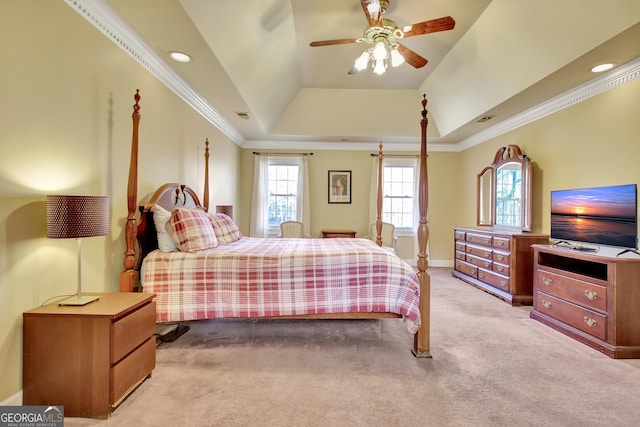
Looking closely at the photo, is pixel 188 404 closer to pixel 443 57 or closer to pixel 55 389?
pixel 55 389

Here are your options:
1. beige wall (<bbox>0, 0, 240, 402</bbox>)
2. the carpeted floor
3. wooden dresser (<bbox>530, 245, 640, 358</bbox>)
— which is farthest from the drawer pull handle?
beige wall (<bbox>0, 0, 240, 402</bbox>)

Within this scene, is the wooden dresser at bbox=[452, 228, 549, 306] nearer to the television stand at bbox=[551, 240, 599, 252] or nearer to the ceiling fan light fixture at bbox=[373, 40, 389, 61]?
the television stand at bbox=[551, 240, 599, 252]

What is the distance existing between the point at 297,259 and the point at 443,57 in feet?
11.4

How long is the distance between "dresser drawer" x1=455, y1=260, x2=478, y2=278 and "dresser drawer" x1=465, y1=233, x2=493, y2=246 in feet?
1.32

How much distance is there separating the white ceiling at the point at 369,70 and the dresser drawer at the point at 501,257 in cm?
193

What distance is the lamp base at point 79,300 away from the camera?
5.49ft

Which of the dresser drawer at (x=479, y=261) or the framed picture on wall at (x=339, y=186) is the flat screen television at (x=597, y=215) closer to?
the dresser drawer at (x=479, y=261)

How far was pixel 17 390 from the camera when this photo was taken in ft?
5.17

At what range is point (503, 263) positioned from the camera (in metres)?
3.90

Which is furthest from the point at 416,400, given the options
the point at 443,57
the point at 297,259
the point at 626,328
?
the point at 443,57

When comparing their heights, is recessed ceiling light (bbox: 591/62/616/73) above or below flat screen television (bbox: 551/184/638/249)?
above

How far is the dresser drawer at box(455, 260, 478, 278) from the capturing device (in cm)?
457

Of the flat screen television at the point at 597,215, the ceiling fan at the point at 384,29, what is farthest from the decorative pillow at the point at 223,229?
the flat screen television at the point at 597,215

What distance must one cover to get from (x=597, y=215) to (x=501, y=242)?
3.69 feet
